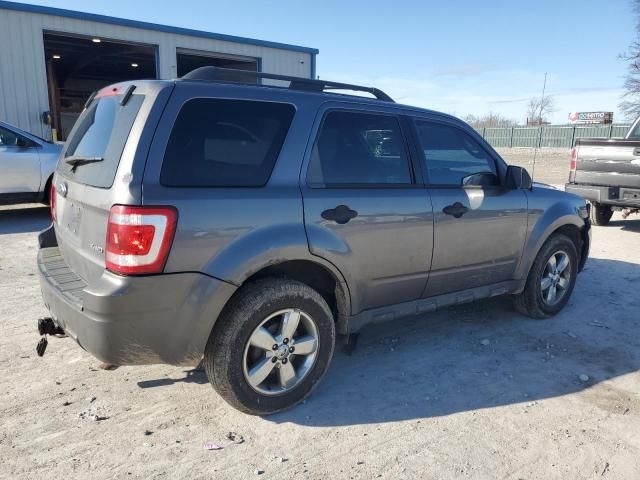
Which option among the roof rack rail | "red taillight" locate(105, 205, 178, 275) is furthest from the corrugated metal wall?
"red taillight" locate(105, 205, 178, 275)

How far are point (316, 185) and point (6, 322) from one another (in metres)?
3.01

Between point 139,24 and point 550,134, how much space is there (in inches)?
1339

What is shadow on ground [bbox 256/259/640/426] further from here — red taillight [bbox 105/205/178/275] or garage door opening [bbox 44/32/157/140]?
garage door opening [bbox 44/32/157/140]

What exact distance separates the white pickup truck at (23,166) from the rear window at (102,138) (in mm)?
6219

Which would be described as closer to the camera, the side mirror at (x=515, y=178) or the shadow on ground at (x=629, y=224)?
the side mirror at (x=515, y=178)

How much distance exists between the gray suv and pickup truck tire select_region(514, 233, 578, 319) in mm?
781

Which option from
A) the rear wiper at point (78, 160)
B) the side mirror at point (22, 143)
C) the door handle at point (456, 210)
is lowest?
the door handle at point (456, 210)

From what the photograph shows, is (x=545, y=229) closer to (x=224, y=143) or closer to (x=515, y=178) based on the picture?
(x=515, y=178)

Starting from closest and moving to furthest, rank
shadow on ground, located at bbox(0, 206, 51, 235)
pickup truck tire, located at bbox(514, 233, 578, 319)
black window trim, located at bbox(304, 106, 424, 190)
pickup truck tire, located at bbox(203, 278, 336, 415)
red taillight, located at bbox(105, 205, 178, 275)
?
red taillight, located at bbox(105, 205, 178, 275) → pickup truck tire, located at bbox(203, 278, 336, 415) → black window trim, located at bbox(304, 106, 424, 190) → pickup truck tire, located at bbox(514, 233, 578, 319) → shadow on ground, located at bbox(0, 206, 51, 235)

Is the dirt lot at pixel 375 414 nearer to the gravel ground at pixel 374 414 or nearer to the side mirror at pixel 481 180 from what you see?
the gravel ground at pixel 374 414

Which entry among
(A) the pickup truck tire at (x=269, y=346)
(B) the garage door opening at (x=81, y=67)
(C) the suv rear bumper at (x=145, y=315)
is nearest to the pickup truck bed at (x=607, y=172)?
(A) the pickup truck tire at (x=269, y=346)

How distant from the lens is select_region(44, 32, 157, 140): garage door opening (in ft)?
55.0

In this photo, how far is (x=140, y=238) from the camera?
2.39m

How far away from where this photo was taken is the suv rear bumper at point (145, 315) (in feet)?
7.95
